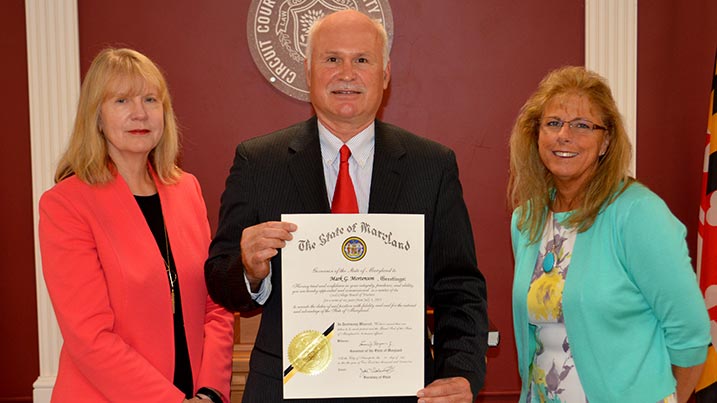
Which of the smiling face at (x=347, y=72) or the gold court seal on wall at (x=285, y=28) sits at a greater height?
the gold court seal on wall at (x=285, y=28)

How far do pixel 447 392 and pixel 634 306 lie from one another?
751 mm

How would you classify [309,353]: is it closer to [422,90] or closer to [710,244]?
[710,244]

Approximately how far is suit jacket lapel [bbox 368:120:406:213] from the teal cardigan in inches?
27.2

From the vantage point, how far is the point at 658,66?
12.8 feet

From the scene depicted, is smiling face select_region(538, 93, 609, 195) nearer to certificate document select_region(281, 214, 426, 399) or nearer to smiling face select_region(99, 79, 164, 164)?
certificate document select_region(281, 214, 426, 399)

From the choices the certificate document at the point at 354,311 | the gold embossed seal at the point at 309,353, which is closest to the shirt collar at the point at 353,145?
the certificate document at the point at 354,311

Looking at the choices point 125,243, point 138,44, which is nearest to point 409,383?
point 125,243

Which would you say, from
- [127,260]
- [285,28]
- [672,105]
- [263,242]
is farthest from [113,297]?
[672,105]

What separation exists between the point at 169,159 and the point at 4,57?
7.30 feet

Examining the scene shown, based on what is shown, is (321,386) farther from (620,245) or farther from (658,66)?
(658,66)

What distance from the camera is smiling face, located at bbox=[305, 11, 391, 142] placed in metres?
1.68

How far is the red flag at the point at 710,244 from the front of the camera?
3.00 meters

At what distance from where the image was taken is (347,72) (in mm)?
1679

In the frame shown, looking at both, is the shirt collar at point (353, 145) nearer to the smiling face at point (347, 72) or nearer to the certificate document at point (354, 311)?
the smiling face at point (347, 72)
